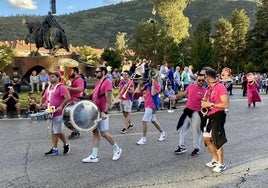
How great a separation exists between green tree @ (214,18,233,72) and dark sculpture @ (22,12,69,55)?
160ft

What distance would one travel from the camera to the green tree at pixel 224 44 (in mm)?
75000

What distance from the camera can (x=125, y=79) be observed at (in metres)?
11.9

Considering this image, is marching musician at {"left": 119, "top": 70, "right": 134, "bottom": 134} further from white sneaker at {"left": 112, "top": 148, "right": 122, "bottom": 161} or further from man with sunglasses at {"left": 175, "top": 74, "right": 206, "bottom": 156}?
white sneaker at {"left": 112, "top": 148, "right": 122, "bottom": 161}

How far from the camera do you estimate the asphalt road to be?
6.34 m

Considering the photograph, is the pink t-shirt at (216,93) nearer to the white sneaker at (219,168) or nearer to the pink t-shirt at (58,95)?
the white sneaker at (219,168)

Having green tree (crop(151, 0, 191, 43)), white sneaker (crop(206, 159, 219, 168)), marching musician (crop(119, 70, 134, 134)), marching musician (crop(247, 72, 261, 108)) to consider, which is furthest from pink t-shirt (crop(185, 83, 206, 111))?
green tree (crop(151, 0, 191, 43))

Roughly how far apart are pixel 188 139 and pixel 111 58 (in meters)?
51.6

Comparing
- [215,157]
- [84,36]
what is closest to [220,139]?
[215,157]

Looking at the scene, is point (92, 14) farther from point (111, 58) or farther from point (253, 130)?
point (253, 130)

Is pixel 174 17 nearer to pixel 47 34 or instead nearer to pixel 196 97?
pixel 47 34

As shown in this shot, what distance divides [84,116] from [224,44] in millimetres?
70328

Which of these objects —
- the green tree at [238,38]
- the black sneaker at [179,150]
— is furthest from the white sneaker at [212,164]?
the green tree at [238,38]

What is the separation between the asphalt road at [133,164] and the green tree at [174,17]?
178 feet

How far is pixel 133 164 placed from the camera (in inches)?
296
